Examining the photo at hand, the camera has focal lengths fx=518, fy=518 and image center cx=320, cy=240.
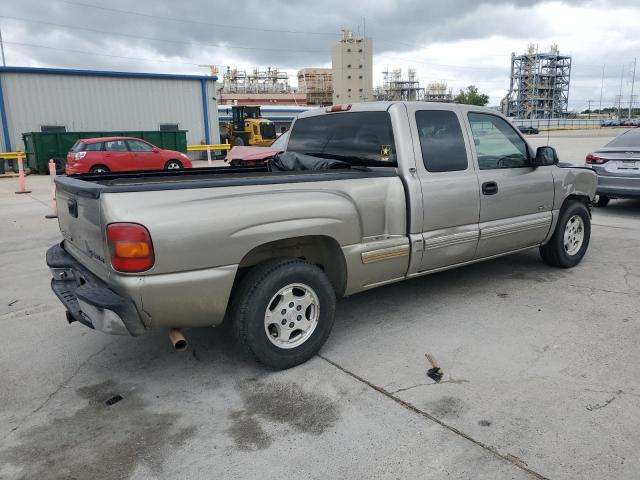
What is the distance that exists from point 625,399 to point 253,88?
417ft

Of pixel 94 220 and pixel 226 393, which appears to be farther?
pixel 226 393

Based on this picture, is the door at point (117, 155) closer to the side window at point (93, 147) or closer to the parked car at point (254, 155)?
the side window at point (93, 147)

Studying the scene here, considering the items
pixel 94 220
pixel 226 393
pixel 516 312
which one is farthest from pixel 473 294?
pixel 94 220

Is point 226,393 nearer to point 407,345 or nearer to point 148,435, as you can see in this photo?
point 148,435

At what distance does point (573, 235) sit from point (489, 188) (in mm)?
1891

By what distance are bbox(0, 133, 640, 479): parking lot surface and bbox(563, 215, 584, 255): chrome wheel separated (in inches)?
34.6

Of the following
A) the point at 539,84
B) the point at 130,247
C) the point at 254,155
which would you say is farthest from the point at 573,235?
the point at 539,84

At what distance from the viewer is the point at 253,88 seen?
4862 inches

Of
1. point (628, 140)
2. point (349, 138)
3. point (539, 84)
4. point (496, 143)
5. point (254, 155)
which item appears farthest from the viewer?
point (539, 84)

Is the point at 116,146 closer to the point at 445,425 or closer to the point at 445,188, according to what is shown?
the point at 445,188

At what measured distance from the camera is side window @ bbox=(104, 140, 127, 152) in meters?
18.2

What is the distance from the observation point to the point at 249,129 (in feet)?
102

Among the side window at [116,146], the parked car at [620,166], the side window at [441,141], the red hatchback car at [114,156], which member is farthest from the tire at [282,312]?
the side window at [116,146]

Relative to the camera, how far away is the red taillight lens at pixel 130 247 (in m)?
2.89
